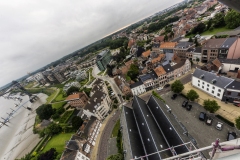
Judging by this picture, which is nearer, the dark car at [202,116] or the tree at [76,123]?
the dark car at [202,116]

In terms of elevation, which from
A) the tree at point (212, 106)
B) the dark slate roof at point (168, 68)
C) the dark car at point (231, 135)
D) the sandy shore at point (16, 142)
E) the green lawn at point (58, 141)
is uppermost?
the dark slate roof at point (168, 68)

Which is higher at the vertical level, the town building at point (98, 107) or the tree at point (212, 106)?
the town building at point (98, 107)

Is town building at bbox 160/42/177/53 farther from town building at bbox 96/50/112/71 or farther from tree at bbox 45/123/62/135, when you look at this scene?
tree at bbox 45/123/62/135

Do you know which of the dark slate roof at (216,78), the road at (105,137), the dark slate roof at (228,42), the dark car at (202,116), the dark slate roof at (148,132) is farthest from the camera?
the dark slate roof at (228,42)

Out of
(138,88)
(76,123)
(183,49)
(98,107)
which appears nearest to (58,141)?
A: (76,123)

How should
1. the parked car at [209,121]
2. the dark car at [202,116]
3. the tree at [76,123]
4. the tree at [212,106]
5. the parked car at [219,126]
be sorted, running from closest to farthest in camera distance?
the parked car at [219,126], the parked car at [209,121], the tree at [212,106], the dark car at [202,116], the tree at [76,123]

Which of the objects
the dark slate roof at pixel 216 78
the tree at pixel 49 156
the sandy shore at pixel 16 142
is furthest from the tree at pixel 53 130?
the dark slate roof at pixel 216 78

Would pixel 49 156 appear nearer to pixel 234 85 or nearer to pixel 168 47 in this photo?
pixel 234 85

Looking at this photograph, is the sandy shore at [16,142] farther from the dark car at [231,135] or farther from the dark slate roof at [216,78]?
the dark slate roof at [216,78]

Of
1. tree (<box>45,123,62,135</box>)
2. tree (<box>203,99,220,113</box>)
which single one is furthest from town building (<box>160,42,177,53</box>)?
tree (<box>45,123,62,135</box>)
